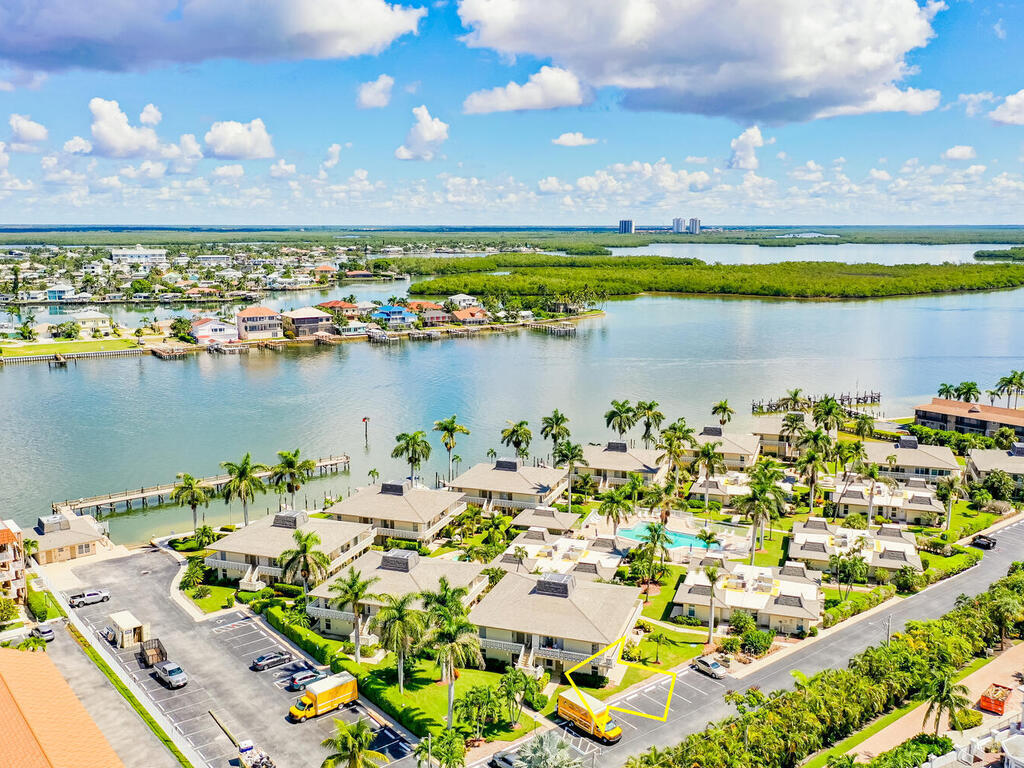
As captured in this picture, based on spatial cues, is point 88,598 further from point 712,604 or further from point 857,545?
point 857,545

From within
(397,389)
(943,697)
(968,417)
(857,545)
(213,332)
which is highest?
(213,332)

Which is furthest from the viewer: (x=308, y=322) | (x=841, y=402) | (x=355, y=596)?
(x=308, y=322)

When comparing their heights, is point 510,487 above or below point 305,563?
below

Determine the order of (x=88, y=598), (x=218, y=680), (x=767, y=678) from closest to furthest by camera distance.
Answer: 1. (x=218, y=680)
2. (x=767, y=678)
3. (x=88, y=598)

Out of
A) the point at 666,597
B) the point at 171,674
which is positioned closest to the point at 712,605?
the point at 666,597

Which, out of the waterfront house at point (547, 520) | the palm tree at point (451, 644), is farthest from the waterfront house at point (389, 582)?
the waterfront house at point (547, 520)

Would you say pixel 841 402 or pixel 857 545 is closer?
pixel 857 545

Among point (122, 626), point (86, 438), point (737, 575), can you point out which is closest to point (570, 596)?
point (737, 575)
